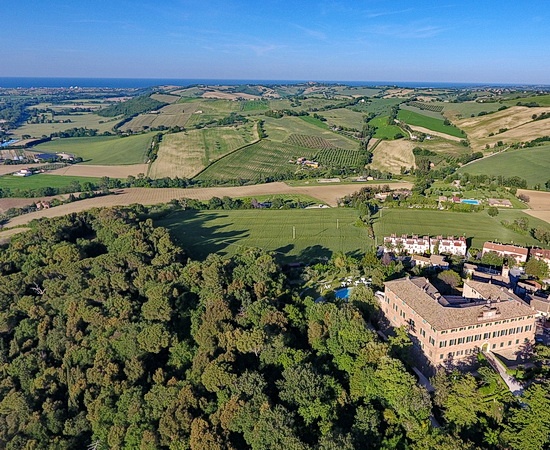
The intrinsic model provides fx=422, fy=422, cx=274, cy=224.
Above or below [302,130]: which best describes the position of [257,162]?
below

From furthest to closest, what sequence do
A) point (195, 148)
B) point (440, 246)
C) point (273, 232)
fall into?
point (195, 148) < point (273, 232) < point (440, 246)

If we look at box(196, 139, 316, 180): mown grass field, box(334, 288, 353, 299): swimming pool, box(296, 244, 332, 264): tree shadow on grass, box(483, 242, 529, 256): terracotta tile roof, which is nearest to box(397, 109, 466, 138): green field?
box(196, 139, 316, 180): mown grass field

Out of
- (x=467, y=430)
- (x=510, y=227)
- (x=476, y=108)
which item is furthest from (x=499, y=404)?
(x=476, y=108)

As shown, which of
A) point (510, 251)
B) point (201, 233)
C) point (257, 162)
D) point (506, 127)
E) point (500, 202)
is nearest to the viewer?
point (510, 251)

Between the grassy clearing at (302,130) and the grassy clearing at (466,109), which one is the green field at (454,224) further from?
the grassy clearing at (466,109)

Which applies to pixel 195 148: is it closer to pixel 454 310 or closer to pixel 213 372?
pixel 213 372

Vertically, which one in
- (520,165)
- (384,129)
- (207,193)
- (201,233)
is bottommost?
(201,233)

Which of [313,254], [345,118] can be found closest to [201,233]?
[313,254]

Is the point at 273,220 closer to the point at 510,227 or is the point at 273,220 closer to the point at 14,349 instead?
the point at 510,227
